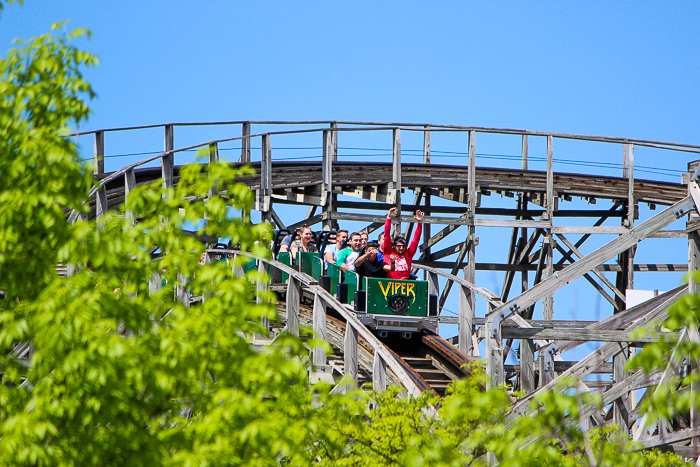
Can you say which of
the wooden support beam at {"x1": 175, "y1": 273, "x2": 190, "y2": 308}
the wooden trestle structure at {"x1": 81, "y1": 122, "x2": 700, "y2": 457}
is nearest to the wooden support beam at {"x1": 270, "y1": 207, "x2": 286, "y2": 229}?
the wooden trestle structure at {"x1": 81, "y1": 122, "x2": 700, "y2": 457}

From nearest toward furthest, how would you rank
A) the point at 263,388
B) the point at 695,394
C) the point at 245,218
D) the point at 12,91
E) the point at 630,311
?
the point at 695,394, the point at 263,388, the point at 12,91, the point at 245,218, the point at 630,311

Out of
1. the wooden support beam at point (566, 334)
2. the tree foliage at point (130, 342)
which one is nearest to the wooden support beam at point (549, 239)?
the wooden support beam at point (566, 334)

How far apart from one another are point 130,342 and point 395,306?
8229 millimetres

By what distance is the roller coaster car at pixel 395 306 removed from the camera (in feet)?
40.7

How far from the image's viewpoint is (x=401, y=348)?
518 inches

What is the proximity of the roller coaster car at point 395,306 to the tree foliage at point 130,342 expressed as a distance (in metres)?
6.39

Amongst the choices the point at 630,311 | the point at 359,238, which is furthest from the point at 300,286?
the point at 630,311

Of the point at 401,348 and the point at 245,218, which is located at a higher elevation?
the point at 245,218

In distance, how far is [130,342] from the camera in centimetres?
Result: 460

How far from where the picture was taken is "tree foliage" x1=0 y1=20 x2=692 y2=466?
425 centimetres

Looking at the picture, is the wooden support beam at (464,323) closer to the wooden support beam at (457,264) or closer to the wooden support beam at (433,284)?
the wooden support beam at (433,284)

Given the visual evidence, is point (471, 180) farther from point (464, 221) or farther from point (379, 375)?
point (379, 375)

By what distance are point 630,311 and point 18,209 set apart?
24.7 ft

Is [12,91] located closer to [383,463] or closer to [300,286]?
[383,463]
